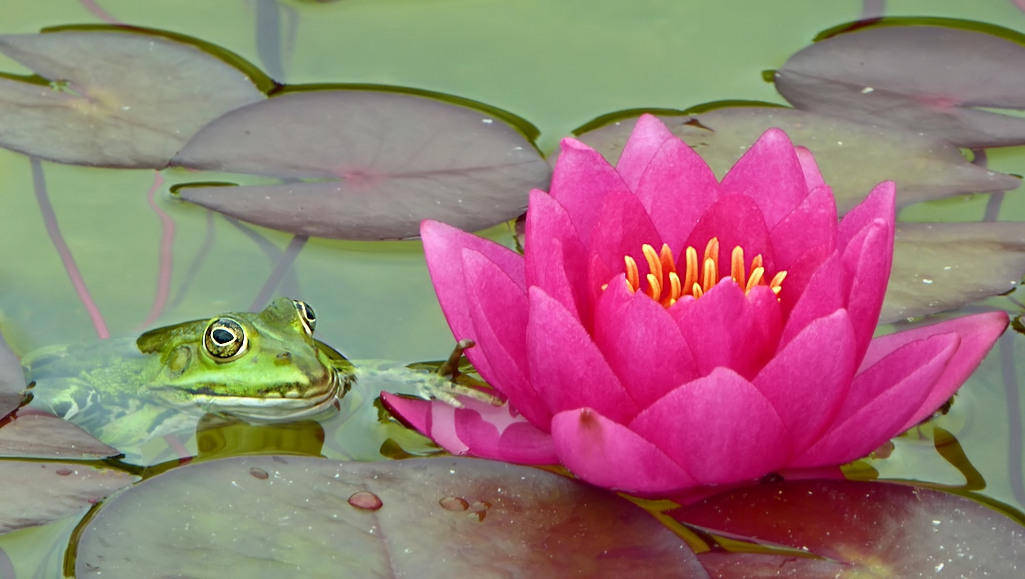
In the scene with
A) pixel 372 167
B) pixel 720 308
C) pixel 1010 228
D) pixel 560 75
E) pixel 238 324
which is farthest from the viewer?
pixel 560 75

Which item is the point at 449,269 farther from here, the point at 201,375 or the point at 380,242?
the point at 201,375

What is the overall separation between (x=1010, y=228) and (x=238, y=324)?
1878 millimetres

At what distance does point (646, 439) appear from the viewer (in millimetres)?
1811

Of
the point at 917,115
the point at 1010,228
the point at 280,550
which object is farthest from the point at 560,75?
the point at 280,550

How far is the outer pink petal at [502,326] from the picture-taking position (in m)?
1.89

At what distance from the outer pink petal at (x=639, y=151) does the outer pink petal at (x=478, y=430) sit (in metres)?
0.56

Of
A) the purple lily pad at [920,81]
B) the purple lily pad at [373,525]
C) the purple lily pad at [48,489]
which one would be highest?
the purple lily pad at [920,81]

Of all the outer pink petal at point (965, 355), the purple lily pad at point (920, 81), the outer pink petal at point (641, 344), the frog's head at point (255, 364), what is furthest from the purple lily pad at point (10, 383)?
the purple lily pad at point (920, 81)

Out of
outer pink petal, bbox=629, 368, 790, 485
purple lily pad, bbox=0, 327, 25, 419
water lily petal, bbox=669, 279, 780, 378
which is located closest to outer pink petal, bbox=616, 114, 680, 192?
water lily petal, bbox=669, 279, 780, 378

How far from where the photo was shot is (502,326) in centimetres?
192

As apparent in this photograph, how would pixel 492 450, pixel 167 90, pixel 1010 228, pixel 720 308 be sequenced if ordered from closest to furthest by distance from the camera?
pixel 720 308 < pixel 492 450 < pixel 1010 228 < pixel 167 90

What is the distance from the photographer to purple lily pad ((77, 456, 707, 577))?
1770 millimetres

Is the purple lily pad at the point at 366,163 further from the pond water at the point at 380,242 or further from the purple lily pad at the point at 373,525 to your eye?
the purple lily pad at the point at 373,525

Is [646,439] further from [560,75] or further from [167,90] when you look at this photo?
[167,90]
